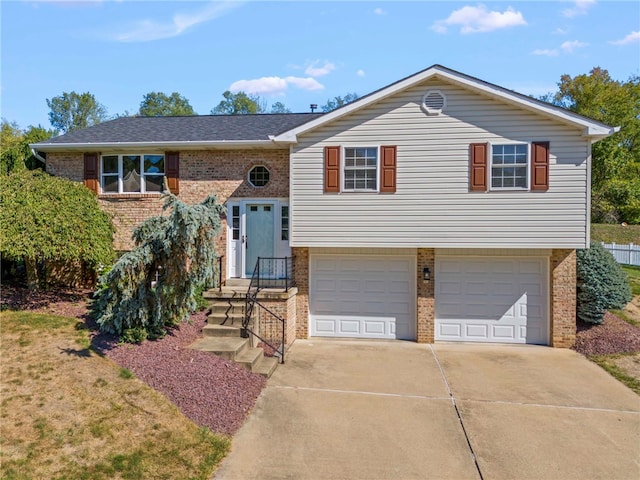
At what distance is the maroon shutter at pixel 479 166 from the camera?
29.8 feet

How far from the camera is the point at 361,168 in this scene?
954 centimetres

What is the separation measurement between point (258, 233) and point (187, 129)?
419 cm

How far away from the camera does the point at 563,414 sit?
19.8 feet

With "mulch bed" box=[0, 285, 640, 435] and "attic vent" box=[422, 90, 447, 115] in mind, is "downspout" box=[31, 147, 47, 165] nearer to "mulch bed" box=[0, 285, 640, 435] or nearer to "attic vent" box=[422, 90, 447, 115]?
"mulch bed" box=[0, 285, 640, 435]

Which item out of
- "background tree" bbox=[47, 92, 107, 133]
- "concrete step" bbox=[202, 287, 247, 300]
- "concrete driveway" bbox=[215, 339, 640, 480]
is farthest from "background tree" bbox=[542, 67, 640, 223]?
"background tree" bbox=[47, 92, 107, 133]

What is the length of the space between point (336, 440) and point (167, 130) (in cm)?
1034

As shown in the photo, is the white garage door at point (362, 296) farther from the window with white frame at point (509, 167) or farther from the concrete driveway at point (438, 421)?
the window with white frame at point (509, 167)

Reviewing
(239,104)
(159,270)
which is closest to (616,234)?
(159,270)

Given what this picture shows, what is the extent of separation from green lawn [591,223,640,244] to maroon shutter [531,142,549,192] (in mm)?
19074

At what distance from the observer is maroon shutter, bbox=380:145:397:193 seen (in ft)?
30.7

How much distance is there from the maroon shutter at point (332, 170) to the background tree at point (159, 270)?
10.3 ft

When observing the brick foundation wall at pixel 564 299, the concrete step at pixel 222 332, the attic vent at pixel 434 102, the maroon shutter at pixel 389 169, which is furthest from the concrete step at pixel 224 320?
the brick foundation wall at pixel 564 299

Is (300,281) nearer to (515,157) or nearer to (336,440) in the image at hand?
(336,440)

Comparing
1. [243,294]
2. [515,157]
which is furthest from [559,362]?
[243,294]
